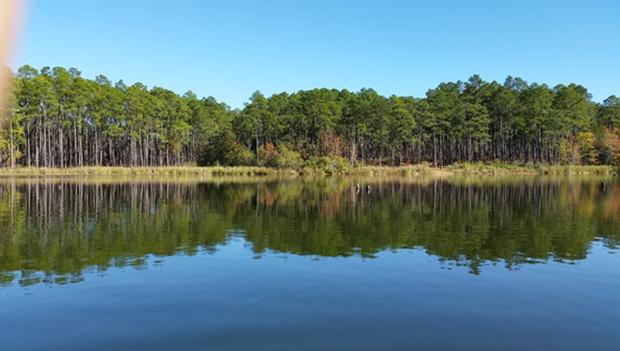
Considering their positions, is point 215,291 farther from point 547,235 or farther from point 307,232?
point 547,235

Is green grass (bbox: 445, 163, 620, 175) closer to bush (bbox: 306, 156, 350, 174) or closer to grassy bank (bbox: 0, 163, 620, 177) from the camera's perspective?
grassy bank (bbox: 0, 163, 620, 177)

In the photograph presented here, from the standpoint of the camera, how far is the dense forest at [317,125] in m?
89.8

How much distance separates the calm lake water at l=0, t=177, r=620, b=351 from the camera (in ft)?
30.1

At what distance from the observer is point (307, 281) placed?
13.4 meters

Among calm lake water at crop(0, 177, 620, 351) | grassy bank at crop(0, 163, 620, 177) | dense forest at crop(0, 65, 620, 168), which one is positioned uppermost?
dense forest at crop(0, 65, 620, 168)

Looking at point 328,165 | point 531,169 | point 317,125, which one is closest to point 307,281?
point 328,165

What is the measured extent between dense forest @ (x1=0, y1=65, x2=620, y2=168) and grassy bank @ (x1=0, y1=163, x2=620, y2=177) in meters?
3.54

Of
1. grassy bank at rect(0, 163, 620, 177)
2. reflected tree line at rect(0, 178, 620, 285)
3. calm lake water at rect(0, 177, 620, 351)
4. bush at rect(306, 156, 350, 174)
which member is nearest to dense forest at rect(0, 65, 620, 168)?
bush at rect(306, 156, 350, 174)

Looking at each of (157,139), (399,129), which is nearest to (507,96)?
(399,129)

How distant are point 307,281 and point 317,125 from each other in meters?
82.9

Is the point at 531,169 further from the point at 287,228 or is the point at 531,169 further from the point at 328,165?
the point at 287,228

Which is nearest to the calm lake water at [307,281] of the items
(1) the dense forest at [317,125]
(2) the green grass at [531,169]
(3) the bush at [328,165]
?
(3) the bush at [328,165]

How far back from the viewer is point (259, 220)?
2602 centimetres

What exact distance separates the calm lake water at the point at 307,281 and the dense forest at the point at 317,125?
6006 centimetres
